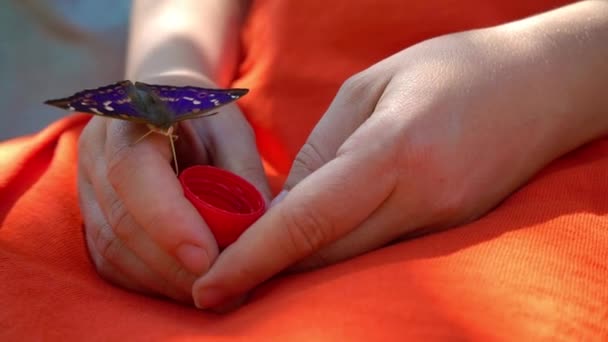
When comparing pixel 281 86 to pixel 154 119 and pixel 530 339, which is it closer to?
pixel 154 119

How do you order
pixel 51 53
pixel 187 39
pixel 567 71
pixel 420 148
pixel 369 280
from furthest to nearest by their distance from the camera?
pixel 51 53 → pixel 187 39 → pixel 567 71 → pixel 420 148 → pixel 369 280

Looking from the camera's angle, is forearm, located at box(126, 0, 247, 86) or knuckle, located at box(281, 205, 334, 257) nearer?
knuckle, located at box(281, 205, 334, 257)

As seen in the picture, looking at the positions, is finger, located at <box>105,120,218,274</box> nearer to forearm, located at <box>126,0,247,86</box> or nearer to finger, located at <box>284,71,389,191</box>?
finger, located at <box>284,71,389,191</box>

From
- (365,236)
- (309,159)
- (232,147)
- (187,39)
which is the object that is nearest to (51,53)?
(187,39)

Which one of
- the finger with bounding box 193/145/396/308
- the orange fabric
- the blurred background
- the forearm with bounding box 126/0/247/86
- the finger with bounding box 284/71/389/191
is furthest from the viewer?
the blurred background

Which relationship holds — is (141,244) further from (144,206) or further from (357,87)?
(357,87)

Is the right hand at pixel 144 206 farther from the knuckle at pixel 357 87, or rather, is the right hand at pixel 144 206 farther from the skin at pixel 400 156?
the knuckle at pixel 357 87

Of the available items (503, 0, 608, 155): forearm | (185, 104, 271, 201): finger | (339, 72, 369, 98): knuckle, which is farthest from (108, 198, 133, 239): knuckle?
(503, 0, 608, 155): forearm
